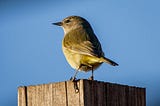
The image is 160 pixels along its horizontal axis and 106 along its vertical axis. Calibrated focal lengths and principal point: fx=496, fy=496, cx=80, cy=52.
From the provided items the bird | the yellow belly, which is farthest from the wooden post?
the yellow belly

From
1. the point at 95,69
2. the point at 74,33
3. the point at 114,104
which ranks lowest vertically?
the point at 114,104

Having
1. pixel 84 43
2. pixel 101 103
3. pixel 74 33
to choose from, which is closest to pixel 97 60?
pixel 84 43

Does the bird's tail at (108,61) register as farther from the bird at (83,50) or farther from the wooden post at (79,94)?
the wooden post at (79,94)

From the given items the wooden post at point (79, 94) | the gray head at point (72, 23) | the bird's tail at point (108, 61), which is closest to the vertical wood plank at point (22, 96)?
the wooden post at point (79, 94)

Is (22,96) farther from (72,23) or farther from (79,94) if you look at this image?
(72,23)

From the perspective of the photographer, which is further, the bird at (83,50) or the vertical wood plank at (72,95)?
the bird at (83,50)

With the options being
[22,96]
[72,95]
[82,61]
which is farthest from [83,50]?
[72,95]

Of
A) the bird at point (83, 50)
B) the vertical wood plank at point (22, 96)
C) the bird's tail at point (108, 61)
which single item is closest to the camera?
the vertical wood plank at point (22, 96)

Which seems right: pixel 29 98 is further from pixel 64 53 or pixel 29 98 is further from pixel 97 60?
pixel 64 53
